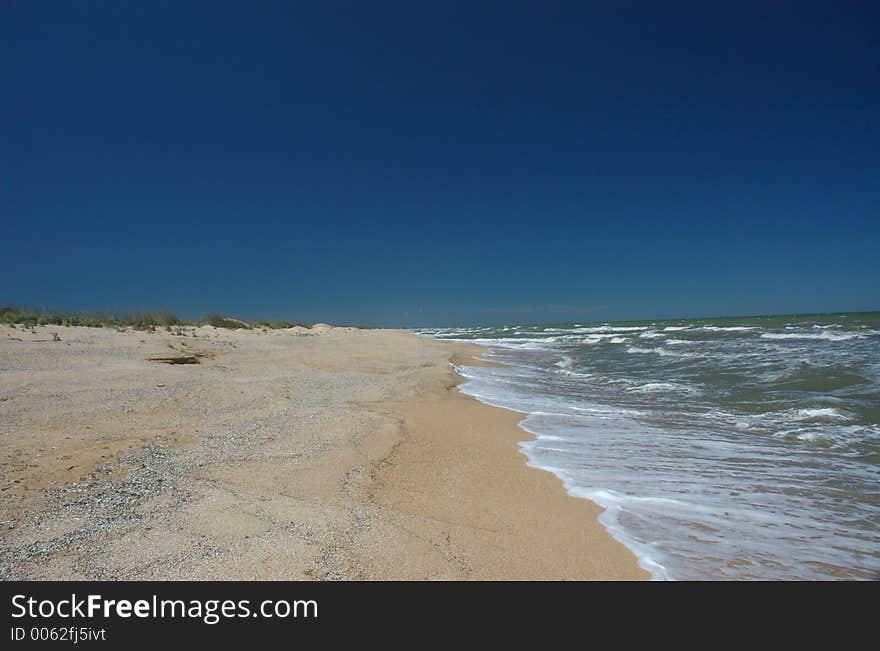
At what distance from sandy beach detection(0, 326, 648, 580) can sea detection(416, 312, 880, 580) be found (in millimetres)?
478

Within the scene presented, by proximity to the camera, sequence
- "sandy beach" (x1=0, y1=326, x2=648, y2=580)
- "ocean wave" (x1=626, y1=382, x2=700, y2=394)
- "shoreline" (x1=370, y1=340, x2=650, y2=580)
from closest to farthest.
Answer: "sandy beach" (x1=0, y1=326, x2=648, y2=580) → "shoreline" (x1=370, y1=340, x2=650, y2=580) → "ocean wave" (x1=626, y1=382, x2=700, y2=394)

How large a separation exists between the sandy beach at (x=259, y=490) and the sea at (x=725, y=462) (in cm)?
48

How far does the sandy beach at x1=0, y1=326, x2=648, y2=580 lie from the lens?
8.13 ft

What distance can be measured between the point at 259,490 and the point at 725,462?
16.9 feet

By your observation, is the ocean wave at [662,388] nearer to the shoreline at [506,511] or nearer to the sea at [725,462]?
the sea at [725,462]

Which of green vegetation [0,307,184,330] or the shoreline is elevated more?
green vegetation [0,307,184,330]

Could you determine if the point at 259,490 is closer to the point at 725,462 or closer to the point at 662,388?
the point at 725,462

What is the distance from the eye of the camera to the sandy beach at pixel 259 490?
8.13 ft

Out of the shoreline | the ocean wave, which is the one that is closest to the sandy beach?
the shoreline

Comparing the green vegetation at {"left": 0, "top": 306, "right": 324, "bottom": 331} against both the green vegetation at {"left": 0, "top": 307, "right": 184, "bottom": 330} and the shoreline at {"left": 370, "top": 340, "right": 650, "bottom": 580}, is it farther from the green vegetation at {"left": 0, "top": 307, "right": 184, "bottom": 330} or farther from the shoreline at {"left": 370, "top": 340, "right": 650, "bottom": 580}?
the shoreline at {"left": 370, "top": 340, "right": 650, "bottom": 580}
